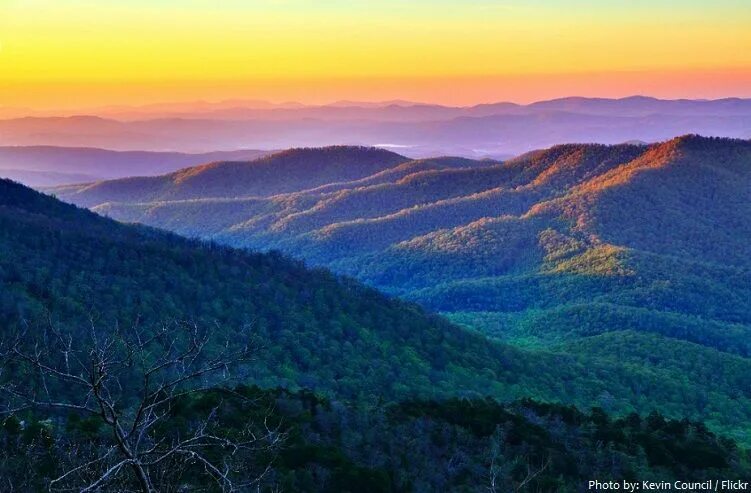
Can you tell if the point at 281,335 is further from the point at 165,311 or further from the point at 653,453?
the point at 653,453

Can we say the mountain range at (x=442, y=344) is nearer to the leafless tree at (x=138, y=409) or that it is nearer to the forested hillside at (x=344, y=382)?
the forested hillside at (x=344, y=382)

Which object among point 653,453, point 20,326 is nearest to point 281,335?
point 20,326

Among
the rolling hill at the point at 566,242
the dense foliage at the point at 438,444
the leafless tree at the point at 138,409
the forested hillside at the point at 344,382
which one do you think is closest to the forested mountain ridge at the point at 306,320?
the forested hillside at the point at 344,382

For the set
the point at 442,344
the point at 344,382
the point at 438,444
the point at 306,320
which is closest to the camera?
the point at 438,444

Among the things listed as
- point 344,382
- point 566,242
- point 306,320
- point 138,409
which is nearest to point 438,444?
point 344,382

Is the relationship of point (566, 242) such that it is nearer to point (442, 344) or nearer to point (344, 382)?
point (442, 344)

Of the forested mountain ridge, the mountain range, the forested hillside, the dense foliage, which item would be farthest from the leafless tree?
the forested mountain ridge
